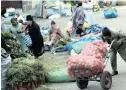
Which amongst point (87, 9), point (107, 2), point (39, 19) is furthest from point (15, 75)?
point (107, 2)

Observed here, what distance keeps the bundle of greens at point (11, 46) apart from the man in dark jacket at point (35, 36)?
1.30 metres

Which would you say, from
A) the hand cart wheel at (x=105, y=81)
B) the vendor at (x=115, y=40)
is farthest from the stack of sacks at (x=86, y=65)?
the vendor at (x=115, y=40)

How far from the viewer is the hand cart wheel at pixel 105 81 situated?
906cm

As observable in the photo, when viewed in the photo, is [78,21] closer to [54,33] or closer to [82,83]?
[54,33]

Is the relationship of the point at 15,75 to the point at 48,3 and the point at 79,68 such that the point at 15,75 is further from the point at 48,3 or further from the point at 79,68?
the point at 48,3

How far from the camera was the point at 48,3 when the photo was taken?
25406mm

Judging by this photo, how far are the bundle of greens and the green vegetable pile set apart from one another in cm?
86

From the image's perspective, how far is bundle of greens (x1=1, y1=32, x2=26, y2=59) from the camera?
36.4ft

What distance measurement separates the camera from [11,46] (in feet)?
37.0

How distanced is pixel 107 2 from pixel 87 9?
10.5 m

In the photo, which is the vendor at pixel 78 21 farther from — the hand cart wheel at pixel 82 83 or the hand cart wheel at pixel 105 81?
the hand cart wheel at pixel 105 81

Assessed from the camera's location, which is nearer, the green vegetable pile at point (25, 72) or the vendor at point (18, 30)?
the green vegetable pile at point (25, 72)

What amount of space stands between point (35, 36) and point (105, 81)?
4246 mm

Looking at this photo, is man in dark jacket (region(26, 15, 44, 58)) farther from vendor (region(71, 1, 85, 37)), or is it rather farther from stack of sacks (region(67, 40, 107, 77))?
stack of sacks (region(67, 40, 107, 77))
